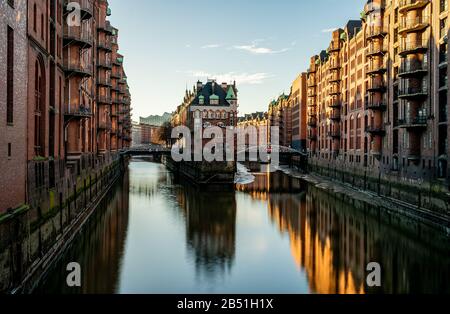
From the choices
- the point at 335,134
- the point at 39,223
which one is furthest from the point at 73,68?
the point at 335,134

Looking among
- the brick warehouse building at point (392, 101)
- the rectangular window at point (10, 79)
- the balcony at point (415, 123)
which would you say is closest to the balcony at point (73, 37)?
the rectangular window at point (10, 79)

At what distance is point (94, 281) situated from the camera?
61.8 feet

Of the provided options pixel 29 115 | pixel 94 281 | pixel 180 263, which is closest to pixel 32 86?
pixel 29 115

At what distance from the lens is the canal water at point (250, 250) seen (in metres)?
18.9

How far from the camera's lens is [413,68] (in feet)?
121

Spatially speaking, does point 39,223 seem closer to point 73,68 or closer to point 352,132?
point 73,68

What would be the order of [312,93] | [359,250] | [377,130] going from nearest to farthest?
[359,250]
[377,130]
[312,93]

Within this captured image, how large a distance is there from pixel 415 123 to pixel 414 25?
7.76 metres

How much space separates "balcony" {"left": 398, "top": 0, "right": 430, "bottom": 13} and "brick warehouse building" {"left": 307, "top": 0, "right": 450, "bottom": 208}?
0.08m

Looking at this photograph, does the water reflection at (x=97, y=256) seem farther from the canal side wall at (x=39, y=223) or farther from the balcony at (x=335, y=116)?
the balcony at (x=335, y=116)

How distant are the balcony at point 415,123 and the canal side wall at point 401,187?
4.14m
